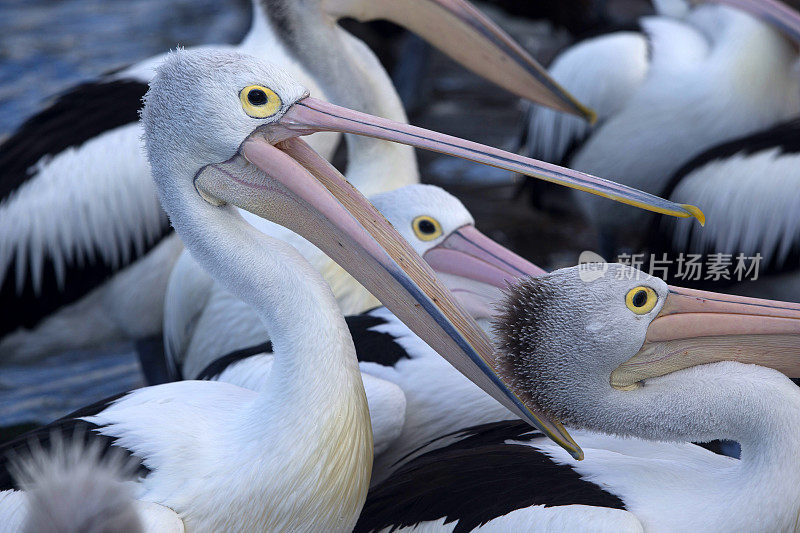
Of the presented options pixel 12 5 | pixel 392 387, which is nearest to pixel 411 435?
pixel 392 387

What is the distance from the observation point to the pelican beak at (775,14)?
3637 mm

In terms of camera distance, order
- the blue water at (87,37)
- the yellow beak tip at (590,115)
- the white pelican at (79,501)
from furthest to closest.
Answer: the blue water at (87,37) < the yellow beak tip at (590,115) < the white pelican at (79,501)

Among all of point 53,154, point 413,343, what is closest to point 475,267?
point 413,343

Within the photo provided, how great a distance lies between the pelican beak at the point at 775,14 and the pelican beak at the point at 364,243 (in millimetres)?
2241

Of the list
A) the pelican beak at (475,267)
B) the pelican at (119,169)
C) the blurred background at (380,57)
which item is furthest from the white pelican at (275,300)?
the blurred background at (380,57)

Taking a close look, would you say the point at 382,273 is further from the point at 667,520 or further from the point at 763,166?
the point at 763,166

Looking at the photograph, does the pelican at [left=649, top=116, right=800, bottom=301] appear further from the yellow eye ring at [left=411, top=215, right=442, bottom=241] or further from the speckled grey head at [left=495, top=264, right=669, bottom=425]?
the speckled grey head at [left=495, top=264, right=669, bottom=425]

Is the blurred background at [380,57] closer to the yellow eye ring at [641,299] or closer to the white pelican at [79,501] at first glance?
the white pelican at [79,501]

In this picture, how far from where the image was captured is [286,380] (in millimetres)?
1948

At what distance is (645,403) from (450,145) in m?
0.60

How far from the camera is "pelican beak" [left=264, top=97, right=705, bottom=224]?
1.84 metres

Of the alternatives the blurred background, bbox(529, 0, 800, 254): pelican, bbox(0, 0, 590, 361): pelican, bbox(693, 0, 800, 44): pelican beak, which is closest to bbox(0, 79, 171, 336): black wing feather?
bbox(0, 0, 590, 361): pelican

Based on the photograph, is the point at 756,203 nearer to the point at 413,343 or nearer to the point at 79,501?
the point at 413,343

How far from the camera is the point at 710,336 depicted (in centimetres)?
196
